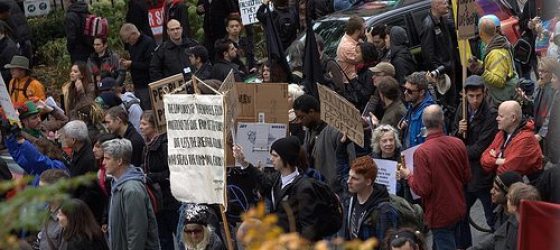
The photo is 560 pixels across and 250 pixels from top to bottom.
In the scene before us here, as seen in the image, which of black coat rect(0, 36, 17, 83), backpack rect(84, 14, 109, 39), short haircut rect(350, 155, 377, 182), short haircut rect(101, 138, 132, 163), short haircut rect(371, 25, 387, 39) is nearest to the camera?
short haircut rect(350, 155, 377, 182)

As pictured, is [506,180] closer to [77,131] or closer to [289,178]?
[289,178]

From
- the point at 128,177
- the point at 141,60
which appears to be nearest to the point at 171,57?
the point at 141,60

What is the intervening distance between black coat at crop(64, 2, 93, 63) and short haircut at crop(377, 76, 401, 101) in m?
6.78

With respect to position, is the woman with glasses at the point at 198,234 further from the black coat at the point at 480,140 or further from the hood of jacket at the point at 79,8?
the hood of jacket at the point at 79,8

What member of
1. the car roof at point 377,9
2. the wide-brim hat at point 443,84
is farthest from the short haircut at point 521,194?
the car roof at point 377,9

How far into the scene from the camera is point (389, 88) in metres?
10.8

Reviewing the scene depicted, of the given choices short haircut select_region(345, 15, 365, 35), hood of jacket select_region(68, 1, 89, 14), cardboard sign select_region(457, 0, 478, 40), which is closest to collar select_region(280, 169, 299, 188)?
cardboard sign select_region(457, 0, 478, 40)

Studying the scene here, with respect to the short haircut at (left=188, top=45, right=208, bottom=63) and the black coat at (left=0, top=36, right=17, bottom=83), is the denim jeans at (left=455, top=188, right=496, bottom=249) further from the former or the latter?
the black coat at (left=0, top=36, right=17, bottom=83)

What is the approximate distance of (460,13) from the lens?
12.1 m

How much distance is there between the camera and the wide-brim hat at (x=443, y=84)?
42.5 ft

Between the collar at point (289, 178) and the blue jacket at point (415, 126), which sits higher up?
the collar at point (289, 178)

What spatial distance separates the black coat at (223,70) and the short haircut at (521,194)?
5723 millimetres

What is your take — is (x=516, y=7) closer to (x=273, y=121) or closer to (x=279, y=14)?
(x=279, y=14)

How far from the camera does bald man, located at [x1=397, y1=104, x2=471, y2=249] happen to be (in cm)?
945
